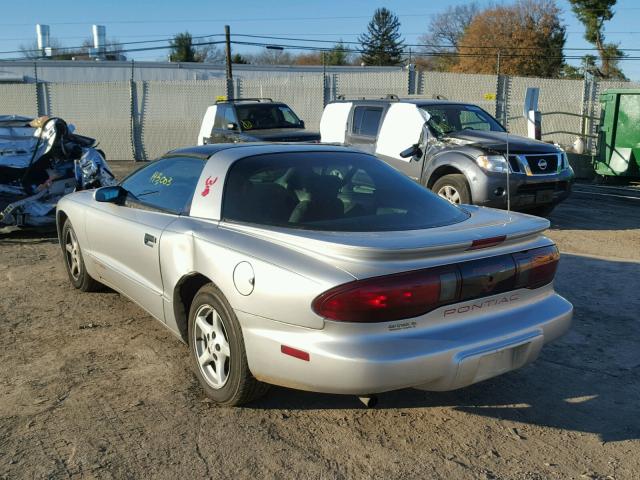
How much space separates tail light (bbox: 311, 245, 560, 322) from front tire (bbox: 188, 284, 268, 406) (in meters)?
0.63

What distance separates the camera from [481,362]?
315 centimetres

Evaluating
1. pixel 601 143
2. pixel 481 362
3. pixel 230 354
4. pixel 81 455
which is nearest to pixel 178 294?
pixel 230 354

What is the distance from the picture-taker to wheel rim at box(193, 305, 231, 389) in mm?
3562

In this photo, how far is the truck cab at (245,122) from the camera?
1250cm

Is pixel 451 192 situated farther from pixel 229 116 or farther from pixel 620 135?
pixel 620 135

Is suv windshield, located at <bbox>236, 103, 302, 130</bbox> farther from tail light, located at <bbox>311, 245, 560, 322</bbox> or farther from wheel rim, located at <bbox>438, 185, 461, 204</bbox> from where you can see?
tail light, located at <bbox>311, 245, 560, 322</bbox>

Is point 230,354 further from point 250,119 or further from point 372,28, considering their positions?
point 372,28

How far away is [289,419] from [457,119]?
272 inches

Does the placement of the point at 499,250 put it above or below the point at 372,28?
below

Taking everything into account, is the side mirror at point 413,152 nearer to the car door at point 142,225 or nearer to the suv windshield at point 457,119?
the suv windshield at point 457,119

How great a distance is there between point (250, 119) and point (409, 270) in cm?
1043

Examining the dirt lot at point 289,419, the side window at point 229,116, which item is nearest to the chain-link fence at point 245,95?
the side window at point 229,116

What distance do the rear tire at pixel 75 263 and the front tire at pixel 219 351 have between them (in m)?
2.27

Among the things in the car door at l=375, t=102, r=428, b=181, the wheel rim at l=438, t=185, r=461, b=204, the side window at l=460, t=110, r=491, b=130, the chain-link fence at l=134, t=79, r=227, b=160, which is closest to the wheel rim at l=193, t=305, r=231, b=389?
the wheel rim at l=438, t=185, r=461, b=204
